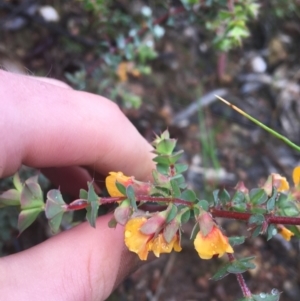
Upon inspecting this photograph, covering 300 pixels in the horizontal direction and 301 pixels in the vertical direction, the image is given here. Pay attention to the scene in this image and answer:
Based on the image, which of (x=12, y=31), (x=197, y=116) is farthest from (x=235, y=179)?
(x=12, y=31)

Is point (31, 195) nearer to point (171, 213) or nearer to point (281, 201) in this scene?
point (171, 213)

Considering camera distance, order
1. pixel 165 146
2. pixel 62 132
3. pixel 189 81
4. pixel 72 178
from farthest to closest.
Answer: pixel 189 81, pixel 72 178, pixel 62 132, pixel 165 146

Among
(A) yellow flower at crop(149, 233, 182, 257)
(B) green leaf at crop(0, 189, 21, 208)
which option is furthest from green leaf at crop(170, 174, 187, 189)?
(B) green leaf at crop(0, 189, 21, 208)

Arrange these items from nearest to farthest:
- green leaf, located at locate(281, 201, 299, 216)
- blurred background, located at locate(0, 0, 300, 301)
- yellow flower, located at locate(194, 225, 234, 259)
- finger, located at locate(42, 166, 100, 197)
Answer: yellow flower, located at locate(194, 225, 234, 259) < green leaf, located at locate(281, 201, 299, 216) < finger, located at locate(42, 166, 100, 197) < blurred background, located at locate(0, 0, 300, 301)

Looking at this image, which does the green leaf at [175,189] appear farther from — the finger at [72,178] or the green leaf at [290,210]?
the finger at [72,178]

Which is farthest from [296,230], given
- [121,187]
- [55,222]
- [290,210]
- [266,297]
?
[55,222]

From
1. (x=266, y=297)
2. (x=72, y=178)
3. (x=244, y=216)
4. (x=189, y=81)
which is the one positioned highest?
(x=244, y=216)

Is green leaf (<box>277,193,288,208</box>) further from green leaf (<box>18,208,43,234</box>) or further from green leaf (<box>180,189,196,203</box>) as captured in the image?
green leaf (<box>18,208,43,234</box>)

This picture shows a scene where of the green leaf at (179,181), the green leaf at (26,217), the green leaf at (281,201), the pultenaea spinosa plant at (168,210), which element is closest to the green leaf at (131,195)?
the pultenaea spinosa plant at (168,210)
